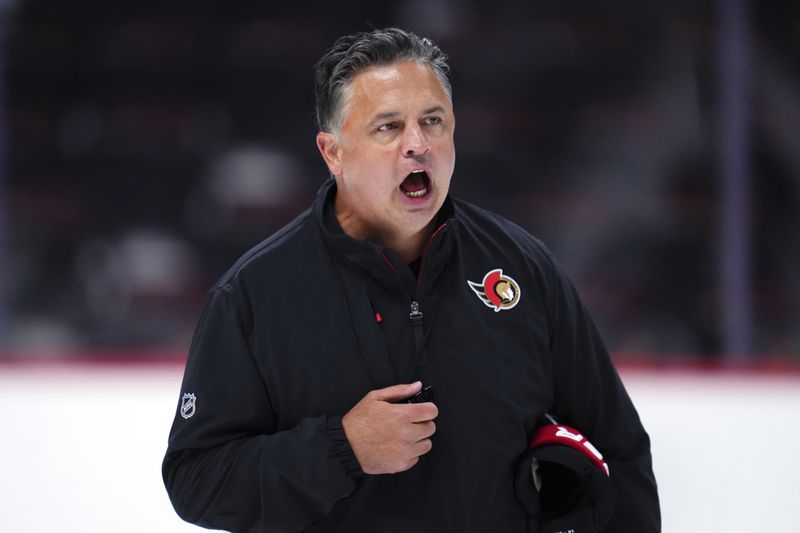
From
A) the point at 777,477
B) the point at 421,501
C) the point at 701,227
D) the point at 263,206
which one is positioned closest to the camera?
the point at 421,501

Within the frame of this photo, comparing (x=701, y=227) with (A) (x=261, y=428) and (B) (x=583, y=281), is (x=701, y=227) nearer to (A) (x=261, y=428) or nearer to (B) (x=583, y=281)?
(B) (x=583, y=281)

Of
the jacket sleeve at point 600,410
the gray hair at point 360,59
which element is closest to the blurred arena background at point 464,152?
the jacket sleeve at point 600,410

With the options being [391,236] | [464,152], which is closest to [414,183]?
[391,236]

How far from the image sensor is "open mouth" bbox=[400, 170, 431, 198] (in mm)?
1445

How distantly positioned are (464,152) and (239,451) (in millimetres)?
3080

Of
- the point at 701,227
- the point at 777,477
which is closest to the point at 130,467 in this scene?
the point at 777,477

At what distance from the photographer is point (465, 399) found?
1419 mm

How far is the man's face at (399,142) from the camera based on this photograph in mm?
1428

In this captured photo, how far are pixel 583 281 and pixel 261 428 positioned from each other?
2850mm

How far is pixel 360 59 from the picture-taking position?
4.76 feet

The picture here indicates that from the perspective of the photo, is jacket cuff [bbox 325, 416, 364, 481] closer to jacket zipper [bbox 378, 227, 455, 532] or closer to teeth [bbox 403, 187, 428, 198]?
jacket zipper [bbox 378, 227, 455, 532]

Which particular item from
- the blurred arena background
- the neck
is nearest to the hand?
the neck

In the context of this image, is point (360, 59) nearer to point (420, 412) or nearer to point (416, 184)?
point (416, 184)

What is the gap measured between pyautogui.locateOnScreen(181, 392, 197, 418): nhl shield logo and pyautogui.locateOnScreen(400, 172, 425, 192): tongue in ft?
1.39
